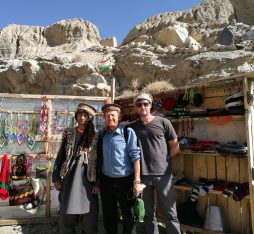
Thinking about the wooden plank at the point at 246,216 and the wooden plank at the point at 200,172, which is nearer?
the wooden plank at the point at 246,216

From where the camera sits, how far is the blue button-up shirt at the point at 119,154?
353 centimetres

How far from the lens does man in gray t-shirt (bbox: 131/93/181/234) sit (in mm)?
3705

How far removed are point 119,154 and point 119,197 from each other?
1.71 feet

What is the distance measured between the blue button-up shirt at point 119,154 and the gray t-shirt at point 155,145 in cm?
18

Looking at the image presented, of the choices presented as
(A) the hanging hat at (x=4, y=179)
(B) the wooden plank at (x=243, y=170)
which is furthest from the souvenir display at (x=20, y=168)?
(B) the wooden plank at (x=243, y=170)

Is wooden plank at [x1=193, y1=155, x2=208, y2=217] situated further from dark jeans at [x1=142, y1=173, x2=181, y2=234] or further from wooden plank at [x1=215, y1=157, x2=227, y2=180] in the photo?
dark jeans at [x1=142, y1=173, x2=181, y2=234]

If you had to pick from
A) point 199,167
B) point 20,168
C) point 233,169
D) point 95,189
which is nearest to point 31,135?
point 20,168

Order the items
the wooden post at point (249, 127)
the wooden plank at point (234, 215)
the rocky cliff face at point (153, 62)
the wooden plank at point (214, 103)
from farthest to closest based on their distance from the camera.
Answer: the rocky cliff face at point (153, 62) → the wooden plank at point (214, 103) → the wooden plank at point (234, 215) → the wooden post at point (249, 127)

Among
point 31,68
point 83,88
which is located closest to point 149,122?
point 83,88

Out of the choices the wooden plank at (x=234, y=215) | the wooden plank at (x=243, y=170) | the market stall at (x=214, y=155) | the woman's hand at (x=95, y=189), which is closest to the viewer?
the woman's hand at (x=95, y=189)

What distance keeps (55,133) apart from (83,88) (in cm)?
1137

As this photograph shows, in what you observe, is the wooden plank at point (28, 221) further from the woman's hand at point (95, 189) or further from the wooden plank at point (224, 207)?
the wooden plank at point (224, 207)

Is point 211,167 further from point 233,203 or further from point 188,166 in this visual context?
point 233,203

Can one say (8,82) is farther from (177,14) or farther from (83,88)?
(177,14)
